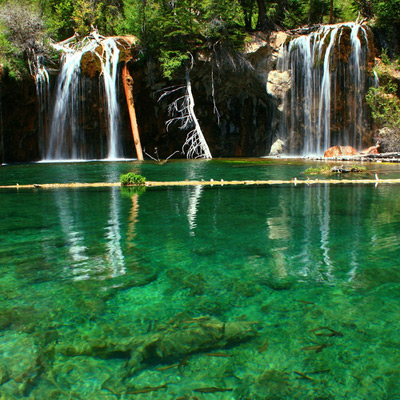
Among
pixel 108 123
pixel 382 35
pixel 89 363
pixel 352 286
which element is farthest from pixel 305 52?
pixel 89 363

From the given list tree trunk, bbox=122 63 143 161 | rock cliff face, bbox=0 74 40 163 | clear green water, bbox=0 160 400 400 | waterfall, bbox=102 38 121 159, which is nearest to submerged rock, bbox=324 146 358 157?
tree trunk, bbox=122 63 143 161

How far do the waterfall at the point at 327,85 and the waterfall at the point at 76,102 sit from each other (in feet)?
40.9

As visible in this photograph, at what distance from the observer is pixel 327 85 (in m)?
28.4

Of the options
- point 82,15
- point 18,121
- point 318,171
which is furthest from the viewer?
point 82,15

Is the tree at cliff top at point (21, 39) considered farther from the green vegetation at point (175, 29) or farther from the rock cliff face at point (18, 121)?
the rock cliff face at point (18, 121)

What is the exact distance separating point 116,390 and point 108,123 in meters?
29.6

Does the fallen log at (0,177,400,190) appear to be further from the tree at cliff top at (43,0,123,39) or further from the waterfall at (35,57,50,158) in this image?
the tree at cliff top at (43,0,123,39)

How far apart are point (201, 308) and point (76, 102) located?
93.2 feet

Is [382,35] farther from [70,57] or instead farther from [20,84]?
[20,84]

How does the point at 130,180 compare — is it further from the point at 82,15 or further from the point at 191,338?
the point at 82,15

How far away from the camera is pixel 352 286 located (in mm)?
4555

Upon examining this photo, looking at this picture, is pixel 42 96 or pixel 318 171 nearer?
pixel 318 171

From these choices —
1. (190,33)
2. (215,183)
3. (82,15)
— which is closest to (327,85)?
(190,33)

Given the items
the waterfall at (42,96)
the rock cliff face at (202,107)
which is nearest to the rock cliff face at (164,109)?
the rock cliff face at (202,107)
